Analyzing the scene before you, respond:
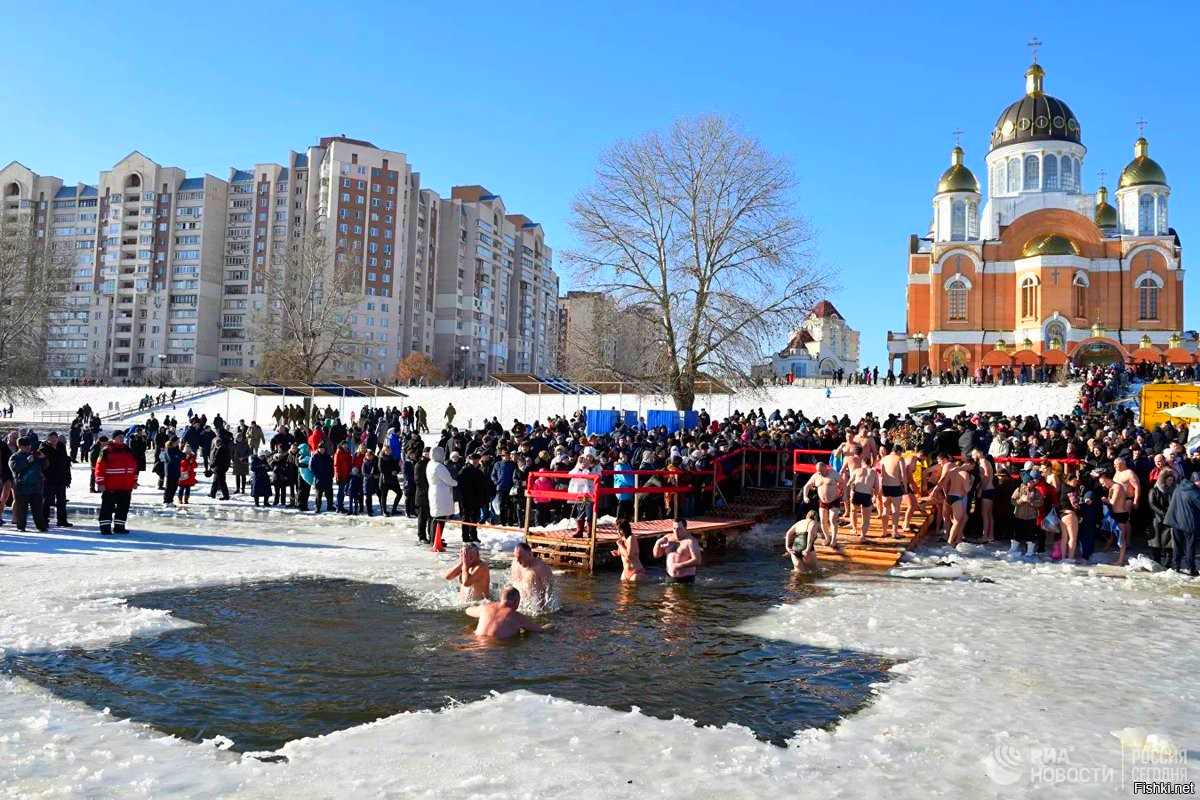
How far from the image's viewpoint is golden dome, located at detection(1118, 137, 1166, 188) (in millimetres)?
59147

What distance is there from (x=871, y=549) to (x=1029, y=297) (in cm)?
5059

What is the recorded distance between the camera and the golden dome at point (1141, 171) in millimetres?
59147

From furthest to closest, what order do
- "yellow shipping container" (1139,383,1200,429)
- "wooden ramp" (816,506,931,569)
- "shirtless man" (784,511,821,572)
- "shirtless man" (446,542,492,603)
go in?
"yellow shipping container" (1139,383,1200,429)
"wooden ramp" (816,506,931,569)
"shirtless man" (784,511,821,572)
"shirtless man" (446,542,492,603)

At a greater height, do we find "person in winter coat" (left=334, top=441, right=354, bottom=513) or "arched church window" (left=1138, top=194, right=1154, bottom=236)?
"arched church window" (left=1138, top=194, right=1154, bottom=236)

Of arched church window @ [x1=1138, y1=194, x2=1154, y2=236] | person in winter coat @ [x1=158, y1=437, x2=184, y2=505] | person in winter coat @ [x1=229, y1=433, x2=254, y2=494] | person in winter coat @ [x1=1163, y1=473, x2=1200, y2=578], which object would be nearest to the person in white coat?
person in winter coat @ [x1=158, y1=437, x2=184, y2=505]

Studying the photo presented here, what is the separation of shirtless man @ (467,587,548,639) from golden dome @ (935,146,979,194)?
62465 millimetres

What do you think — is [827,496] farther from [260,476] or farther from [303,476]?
[260,476]

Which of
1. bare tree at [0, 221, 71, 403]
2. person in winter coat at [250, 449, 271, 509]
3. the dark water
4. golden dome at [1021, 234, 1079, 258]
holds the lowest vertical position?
the dark water

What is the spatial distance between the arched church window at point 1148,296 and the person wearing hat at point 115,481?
61.1 meters

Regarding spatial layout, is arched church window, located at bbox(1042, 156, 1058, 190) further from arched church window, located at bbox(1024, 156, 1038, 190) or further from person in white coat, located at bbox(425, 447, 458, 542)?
person in white coat, located at bbox(425, 447, 458, 542)

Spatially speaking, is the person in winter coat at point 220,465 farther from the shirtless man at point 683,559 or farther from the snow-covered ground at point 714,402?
the snow-covered ground at point 714,402

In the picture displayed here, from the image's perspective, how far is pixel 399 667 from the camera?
6.91 meters

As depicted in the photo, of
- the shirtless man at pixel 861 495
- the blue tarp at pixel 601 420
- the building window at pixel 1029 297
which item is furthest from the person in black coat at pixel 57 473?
the building window at pixel 1029 297

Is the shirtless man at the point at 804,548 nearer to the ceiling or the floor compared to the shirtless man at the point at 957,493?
nearer to the floor
